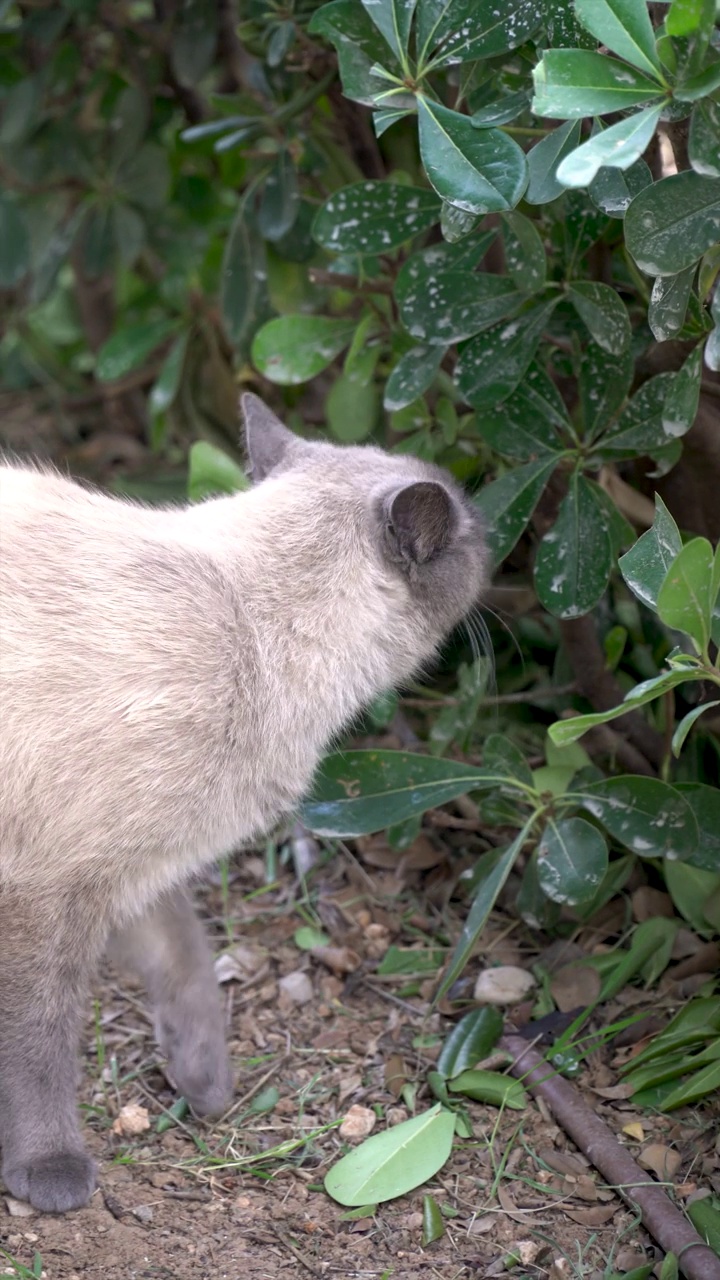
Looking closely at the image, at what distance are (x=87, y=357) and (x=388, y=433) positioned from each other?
2.08m

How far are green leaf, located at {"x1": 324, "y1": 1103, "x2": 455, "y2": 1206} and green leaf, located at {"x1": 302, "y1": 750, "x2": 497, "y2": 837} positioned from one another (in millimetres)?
513

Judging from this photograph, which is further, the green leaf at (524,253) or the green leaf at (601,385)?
the green leaf at (601,385)

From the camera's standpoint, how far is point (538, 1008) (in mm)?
2344

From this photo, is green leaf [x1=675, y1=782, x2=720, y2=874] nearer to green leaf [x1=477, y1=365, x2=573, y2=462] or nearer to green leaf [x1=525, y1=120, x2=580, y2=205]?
green leaf [x1=477, y1=365, x2=573, y2=462]

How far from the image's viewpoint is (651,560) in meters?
1.74

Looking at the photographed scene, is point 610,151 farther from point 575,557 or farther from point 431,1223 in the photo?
point 431,1223

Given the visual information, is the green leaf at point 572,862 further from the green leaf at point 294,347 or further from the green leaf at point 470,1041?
the green leaf at point 294,347

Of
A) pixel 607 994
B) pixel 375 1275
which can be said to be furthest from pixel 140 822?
pixel 607 994

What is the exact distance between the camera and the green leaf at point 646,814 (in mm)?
2111

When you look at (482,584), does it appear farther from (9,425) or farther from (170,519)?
(9,425)

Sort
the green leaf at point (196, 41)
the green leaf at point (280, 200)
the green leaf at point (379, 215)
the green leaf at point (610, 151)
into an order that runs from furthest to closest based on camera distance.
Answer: the green leaf at point (196, 41) → the green leaf at point (280, 200) → the green leaf at point (379, 215) → the green leaf at point (610, 151)

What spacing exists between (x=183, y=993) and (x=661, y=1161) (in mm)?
907

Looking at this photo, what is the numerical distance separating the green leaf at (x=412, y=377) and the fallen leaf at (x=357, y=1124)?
51.1 inches

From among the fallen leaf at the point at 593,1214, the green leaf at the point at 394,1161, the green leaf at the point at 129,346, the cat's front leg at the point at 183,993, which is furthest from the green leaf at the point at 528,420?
the green leaf at the point at 129,346
